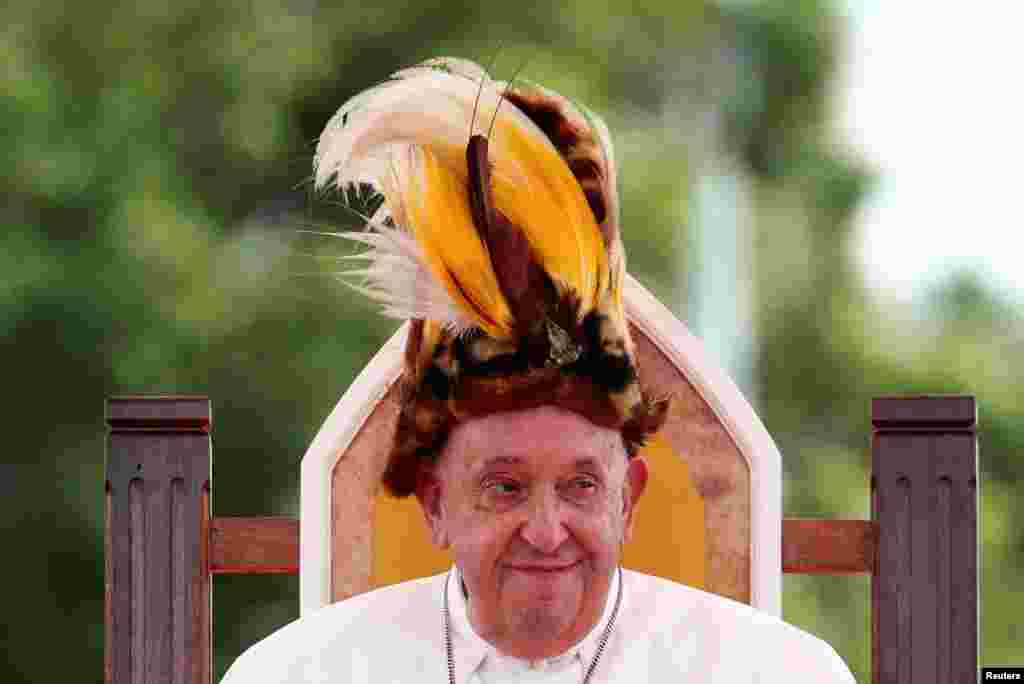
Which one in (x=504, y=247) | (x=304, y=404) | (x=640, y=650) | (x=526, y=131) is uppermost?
(x=304, y=404)

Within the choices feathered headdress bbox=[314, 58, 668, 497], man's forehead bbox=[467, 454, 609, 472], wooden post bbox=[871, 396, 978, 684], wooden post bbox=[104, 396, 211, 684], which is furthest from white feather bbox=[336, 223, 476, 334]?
wooden post bbox=[871, 396, 978, 684]

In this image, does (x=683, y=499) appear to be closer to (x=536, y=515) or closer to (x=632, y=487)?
(x=632, y=487)

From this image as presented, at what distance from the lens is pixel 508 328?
4.87 feet

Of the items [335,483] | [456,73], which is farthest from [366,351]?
[456,73]

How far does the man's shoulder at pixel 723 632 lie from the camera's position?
1.63 meters

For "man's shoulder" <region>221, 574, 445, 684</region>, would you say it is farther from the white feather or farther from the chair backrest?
the white feather

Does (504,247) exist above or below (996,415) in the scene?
below

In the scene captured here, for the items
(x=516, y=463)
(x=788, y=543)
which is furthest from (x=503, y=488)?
(x=788, y=543)

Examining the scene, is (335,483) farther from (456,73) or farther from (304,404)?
(304,404)

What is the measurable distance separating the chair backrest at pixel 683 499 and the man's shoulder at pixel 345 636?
74 millimetres

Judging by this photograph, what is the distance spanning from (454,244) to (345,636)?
43cm

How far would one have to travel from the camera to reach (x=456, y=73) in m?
1.54

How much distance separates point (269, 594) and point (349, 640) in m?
3.07

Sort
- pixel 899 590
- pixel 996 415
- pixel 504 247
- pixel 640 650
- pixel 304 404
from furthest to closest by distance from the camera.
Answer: pixel 996 415
pixel 304 404
pixel 899 590
pixel 640 650
pixel 504 247
